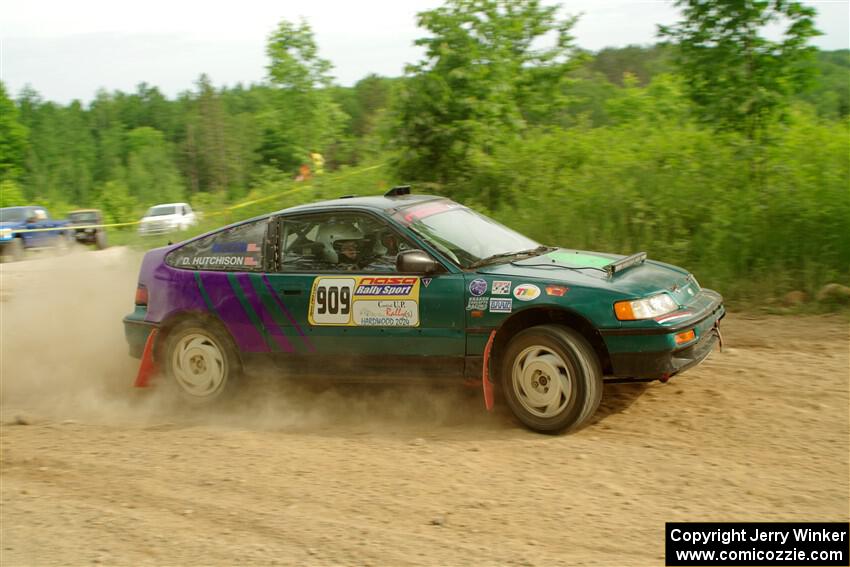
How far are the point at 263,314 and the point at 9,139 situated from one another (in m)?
60.8

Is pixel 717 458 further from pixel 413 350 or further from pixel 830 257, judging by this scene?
pixel 830 257

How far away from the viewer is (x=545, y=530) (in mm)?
4090

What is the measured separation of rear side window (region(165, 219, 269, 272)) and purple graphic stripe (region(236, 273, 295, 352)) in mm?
98

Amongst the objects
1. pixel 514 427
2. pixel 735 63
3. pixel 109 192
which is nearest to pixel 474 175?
pixel 735 63

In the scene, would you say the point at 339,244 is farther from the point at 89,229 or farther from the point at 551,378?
the point at 89,229

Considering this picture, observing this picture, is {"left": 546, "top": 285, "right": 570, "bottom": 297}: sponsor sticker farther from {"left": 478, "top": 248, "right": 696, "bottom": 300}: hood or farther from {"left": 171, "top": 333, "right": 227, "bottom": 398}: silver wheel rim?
{"left": 171, "top": 333, "right": 227, "bottom": 398}: silver wheel rim

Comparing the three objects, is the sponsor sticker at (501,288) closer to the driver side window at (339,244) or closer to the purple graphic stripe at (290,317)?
the driver side window at (339,244)

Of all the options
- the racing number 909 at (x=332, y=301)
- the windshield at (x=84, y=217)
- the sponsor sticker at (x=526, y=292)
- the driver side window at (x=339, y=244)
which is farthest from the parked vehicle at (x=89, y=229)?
the sponsor sticker at (x=526, y=292)

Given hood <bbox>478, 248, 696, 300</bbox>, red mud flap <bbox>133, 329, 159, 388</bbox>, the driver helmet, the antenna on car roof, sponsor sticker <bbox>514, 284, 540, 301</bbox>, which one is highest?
the antenna on car roof

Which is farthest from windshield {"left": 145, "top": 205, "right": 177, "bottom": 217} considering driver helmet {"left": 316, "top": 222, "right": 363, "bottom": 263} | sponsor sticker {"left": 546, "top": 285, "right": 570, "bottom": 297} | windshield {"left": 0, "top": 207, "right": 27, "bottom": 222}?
sponsor sticker {"left": 546, "top": 285, "right": 570, "bottom": 297}

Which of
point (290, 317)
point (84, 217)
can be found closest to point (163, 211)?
point (84, 217)

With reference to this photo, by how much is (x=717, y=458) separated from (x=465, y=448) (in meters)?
1.59

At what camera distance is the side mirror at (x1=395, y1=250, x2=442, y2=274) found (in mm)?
5699

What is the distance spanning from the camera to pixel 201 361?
22.2 feet
